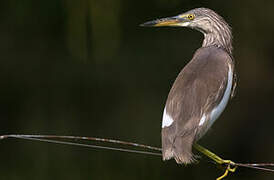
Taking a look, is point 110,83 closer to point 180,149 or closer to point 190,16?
point 190,16

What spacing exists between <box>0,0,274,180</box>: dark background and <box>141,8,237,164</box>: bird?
1941mm

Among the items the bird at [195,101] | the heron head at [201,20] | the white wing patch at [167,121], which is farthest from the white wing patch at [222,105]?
the heron head at [201,20]

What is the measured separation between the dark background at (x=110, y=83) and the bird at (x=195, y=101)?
6.37 ft

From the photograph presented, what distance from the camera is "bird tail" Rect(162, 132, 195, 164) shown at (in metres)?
2.72

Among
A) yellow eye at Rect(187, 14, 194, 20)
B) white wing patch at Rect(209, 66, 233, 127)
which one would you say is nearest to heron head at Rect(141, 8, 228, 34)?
yellow eye at Rect(187, 14, 194, 20)

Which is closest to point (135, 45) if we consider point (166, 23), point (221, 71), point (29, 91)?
point (29, 91)

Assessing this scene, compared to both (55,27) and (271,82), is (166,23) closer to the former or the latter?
(55,27)

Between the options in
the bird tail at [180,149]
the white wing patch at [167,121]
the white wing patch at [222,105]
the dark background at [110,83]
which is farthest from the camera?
the dark background at [110,83]

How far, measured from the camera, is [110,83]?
5.73 m

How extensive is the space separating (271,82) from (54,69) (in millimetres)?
1939

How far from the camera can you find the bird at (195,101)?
2.79 metres

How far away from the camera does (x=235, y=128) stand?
5.93 metres

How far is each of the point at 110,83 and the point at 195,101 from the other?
9.18 feet

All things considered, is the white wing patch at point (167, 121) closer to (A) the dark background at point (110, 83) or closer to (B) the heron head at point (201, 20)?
(B) the heron head at point (201, 20)
